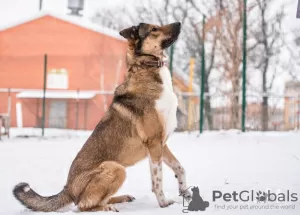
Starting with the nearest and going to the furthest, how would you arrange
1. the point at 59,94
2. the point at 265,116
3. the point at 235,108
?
the point at 265,116, the point at 235,108, the point at 59,94

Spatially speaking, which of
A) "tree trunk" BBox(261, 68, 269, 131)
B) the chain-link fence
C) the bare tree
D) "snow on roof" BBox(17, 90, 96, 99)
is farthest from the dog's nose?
"snow on roof" BBox(17, 90, 96, 99)

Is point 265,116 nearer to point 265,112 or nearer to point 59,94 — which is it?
point 265,112

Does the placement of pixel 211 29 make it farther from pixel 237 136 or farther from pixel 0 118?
pixel 0 118

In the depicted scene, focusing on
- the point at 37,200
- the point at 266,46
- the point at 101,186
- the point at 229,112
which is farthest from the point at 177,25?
the point at 266,46

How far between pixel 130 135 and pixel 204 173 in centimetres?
87

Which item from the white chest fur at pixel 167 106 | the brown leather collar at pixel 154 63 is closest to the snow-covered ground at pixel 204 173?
the white chest fur at pixel 167 106

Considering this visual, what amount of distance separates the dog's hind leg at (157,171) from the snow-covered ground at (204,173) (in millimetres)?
50

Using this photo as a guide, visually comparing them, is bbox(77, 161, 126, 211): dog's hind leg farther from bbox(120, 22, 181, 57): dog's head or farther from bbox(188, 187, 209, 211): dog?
bbox(120, 22, 181, 57): dog's head

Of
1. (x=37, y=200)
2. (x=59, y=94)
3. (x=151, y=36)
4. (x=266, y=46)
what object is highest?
(x=266, y=46)

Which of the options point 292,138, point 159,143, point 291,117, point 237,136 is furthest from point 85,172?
point 237,136

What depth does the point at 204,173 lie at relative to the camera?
2971 mm

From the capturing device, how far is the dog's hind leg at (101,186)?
216 cm

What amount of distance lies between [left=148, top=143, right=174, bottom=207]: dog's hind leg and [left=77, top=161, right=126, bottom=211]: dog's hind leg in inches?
6.5

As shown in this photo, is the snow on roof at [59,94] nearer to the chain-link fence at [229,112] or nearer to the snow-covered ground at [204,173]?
the chain-link fence at [229,112]
